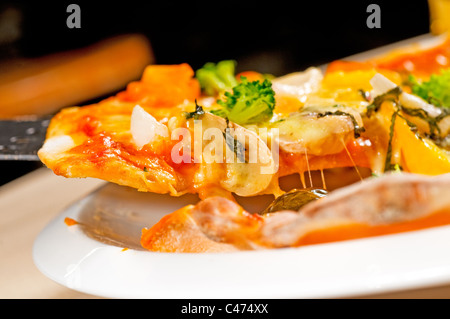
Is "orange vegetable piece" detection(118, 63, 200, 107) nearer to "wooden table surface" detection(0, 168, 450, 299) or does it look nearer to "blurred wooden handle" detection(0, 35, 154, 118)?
"wooden table surface" detection(0, 168, 450, 299)

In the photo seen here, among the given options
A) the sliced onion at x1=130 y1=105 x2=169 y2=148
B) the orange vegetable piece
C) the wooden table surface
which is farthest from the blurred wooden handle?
the sliced onion at x1=130 y1=105 x2=169 y2=148

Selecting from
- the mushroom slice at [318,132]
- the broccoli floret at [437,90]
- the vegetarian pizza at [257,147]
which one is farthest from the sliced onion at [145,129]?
the broccoli floret at [437,90]

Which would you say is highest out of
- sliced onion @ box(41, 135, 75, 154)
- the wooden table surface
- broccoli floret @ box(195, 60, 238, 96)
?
broccoli floret @ box(195, 60, 238, 96)

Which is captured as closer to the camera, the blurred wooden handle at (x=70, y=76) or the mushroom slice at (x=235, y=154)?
the mushroom slice at (x=235, y=154)

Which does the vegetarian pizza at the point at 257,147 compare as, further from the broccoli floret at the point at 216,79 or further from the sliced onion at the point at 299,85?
the broccoli floret at the point at 216,79

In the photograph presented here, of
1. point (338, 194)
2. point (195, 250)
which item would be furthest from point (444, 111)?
point (195, 250)

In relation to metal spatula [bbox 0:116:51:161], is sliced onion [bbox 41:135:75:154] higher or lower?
higher

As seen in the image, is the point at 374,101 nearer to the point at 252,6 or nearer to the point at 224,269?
the point at 224,269
